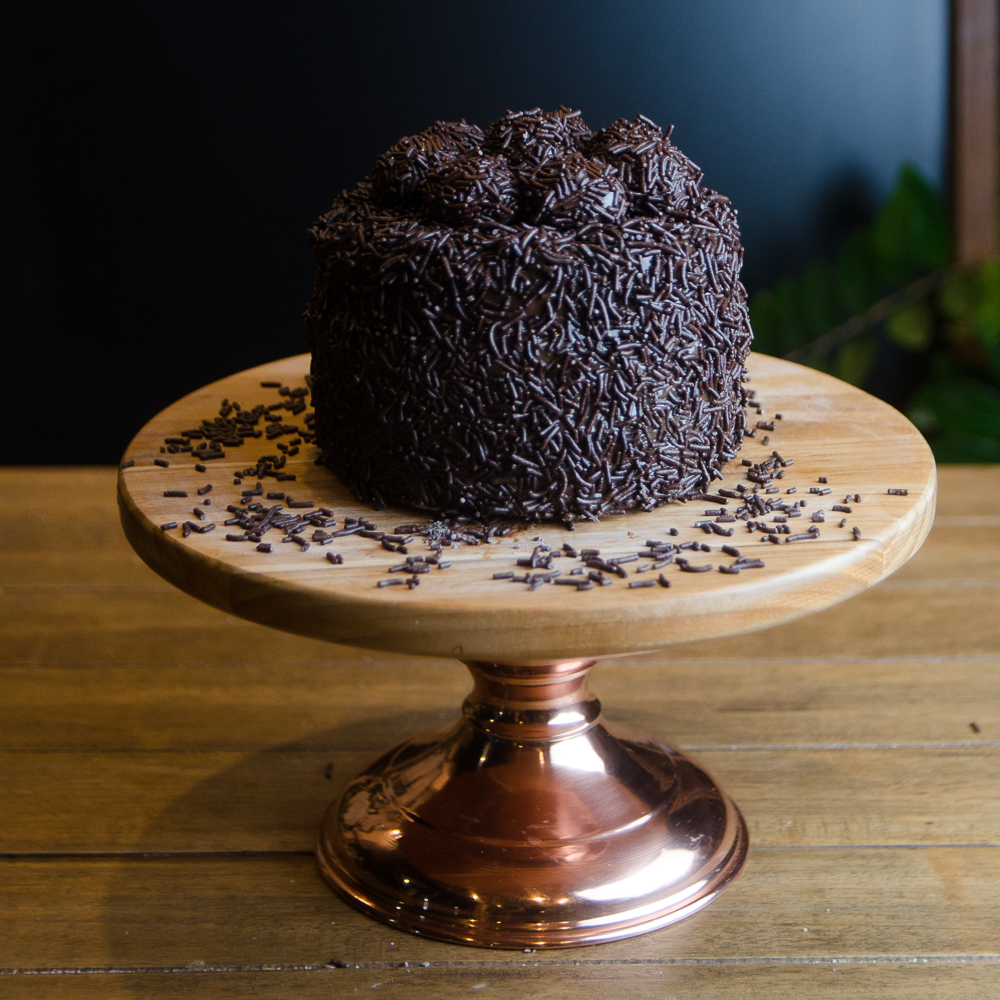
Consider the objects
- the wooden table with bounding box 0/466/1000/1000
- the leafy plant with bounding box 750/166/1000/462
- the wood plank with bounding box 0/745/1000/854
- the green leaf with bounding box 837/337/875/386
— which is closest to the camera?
the wooden table with bounding box 0/466/1000/1000

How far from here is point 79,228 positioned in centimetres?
314

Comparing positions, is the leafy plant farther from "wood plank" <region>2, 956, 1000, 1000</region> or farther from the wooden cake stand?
"wood plank" <region>2, 956, 1000, 1000</region>

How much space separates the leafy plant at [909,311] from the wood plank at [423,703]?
1.24 m

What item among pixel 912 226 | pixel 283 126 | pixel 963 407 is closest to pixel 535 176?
pixel 283 126

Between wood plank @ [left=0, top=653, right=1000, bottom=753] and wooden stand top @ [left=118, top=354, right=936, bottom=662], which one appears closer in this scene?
wooden stand top @ [left=118, top=354, right=936, bottom=662]

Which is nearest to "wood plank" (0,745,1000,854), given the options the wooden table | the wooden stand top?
the wooden table

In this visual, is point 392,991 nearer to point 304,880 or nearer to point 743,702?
point 304,880

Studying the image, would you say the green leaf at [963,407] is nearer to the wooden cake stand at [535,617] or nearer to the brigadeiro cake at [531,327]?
the wooden cake stand at [535,617]

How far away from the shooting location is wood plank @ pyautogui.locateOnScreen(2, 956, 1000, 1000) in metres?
1.33

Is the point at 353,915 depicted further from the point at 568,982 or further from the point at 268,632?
the point at 268,632

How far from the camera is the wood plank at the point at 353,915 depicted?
1398 millimetres

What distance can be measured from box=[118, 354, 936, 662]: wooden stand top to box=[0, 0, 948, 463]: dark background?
176 centimetres

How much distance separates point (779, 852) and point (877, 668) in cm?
57

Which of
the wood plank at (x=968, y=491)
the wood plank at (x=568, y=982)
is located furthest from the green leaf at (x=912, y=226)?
the wood plank at (x=568, y=982)
